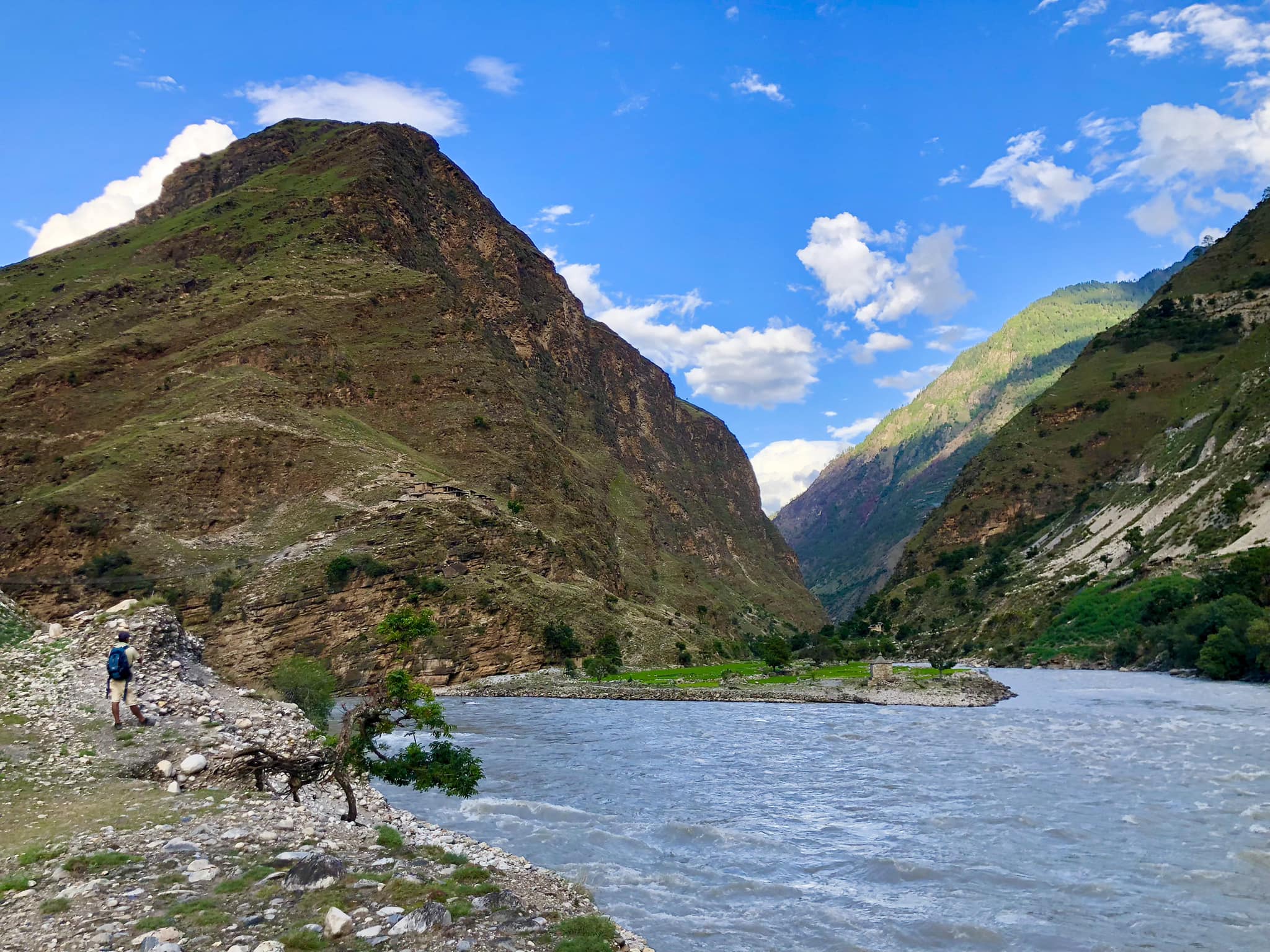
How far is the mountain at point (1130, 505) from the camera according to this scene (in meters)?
62.4

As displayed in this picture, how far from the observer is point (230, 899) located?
31.0ft

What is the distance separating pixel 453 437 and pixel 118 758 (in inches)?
3544

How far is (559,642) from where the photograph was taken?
82062 millimetres

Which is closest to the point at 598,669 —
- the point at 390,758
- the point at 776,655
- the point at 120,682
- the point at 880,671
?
→ the point at 776,655

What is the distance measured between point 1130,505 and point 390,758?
97501mm

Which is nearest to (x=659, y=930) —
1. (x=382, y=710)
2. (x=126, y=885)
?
(x=382, y=710)

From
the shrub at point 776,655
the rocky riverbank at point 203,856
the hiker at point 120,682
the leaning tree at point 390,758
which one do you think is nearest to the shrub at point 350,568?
the shrub at point 776,655

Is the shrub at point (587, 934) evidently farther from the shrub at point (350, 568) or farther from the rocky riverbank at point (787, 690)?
the shrub at point (350, 568)

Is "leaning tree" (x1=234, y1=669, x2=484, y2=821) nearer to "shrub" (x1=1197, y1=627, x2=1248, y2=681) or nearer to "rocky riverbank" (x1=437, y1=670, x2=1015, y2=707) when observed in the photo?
"rocky riverbank" (x1=437, y1=670, x2=1015, y2=707)

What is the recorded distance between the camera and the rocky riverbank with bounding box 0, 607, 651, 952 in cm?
869

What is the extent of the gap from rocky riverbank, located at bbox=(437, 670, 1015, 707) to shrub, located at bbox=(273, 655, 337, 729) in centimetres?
2923

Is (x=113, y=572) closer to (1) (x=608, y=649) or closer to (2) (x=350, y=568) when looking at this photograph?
(2) (x=350, y=568)

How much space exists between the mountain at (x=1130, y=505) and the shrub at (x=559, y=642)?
4934 centimetres

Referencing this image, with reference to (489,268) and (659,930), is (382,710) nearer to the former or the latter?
(659,930)
